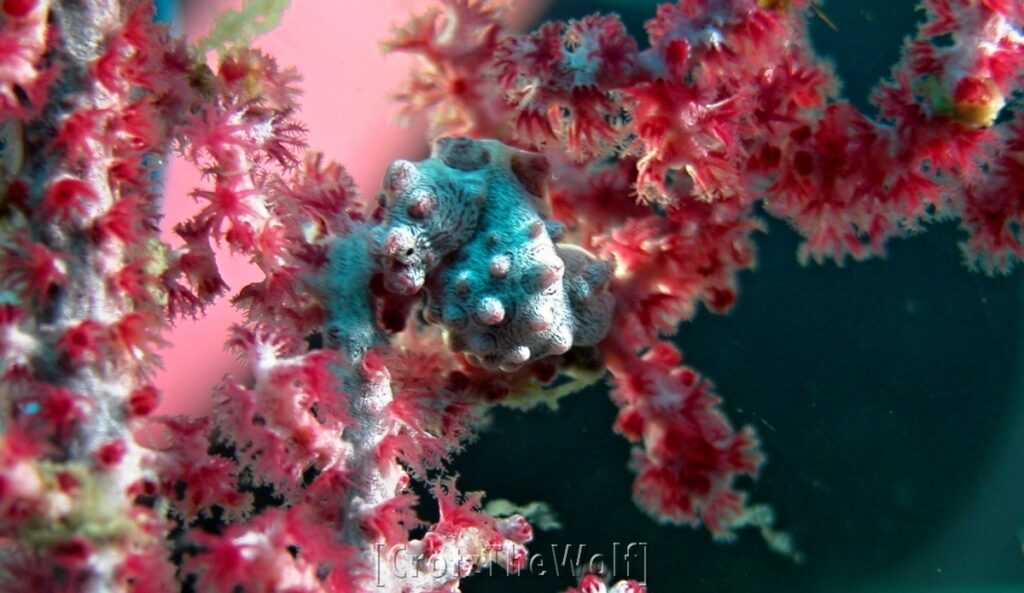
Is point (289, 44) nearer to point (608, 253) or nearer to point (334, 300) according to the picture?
point (334, 300)

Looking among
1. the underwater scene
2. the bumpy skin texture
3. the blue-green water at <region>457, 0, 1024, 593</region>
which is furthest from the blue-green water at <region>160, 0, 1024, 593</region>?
the bumpy skin texture

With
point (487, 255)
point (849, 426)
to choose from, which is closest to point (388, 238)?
point (487, 255)

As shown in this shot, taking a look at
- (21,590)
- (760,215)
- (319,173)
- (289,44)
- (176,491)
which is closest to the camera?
(21,590)

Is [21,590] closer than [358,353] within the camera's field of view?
Yes

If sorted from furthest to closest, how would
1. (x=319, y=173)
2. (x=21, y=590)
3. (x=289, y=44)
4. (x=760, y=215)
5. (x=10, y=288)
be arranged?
1. (x=760, y=215)
2. (x=289, y=44)
3. (x=319, y=173)
4. (x=10, y=288)
5. (x=21, y=590)

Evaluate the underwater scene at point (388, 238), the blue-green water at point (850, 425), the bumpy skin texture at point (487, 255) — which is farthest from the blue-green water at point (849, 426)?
the bumpy skin texture at point (487, 255)

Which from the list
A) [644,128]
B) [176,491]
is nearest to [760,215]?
[644,128]

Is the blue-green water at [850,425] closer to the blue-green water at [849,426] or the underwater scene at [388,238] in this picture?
the blue-green water at [849,426]

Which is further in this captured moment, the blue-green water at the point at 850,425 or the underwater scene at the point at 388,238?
the blue-green water at the point at 850,425

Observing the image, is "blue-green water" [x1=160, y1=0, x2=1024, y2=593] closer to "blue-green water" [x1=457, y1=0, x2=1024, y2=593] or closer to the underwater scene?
"blue-green water" [x1=457, y1=0, x2=1024, y2=593]
